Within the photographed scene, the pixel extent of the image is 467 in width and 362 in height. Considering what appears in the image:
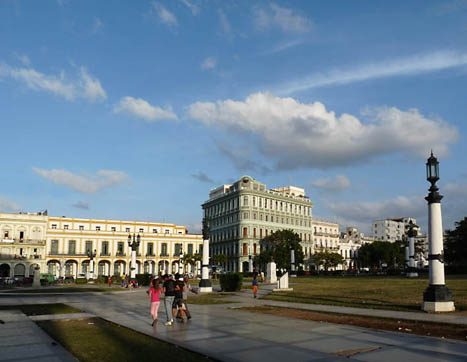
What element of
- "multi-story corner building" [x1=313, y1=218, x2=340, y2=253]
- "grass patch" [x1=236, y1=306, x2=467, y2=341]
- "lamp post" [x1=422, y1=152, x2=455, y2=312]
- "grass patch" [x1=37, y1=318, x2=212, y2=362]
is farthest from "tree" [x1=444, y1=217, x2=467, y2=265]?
"grass patch" [x1=37, y1=318, x2=212, y2=362]

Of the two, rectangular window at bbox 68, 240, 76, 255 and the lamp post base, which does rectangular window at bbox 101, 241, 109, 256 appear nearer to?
rectangular window at bbox 68, 240, 76, 255

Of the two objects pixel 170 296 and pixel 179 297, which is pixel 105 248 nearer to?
pixel 179 297

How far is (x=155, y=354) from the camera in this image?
9.55 meters

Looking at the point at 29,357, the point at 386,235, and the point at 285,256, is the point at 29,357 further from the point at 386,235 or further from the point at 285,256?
the point at 386,235

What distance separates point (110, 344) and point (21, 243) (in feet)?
264

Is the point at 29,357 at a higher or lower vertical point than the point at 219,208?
lower

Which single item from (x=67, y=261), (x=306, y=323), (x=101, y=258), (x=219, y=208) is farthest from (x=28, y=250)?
(x=306, y=323)

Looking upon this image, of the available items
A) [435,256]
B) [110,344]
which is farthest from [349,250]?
[110,344]

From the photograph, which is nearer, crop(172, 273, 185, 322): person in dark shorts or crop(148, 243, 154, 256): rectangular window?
crop(172, 273, 185, 322): person in dark shorts

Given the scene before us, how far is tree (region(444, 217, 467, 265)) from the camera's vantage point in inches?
2623

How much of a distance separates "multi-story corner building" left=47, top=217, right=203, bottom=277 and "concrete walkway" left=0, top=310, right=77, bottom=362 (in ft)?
244

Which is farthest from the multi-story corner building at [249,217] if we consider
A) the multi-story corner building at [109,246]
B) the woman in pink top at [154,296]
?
the woman in pink top at [154,296]

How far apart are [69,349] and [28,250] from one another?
8103 centimetres

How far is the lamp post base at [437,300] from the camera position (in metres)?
16.3
